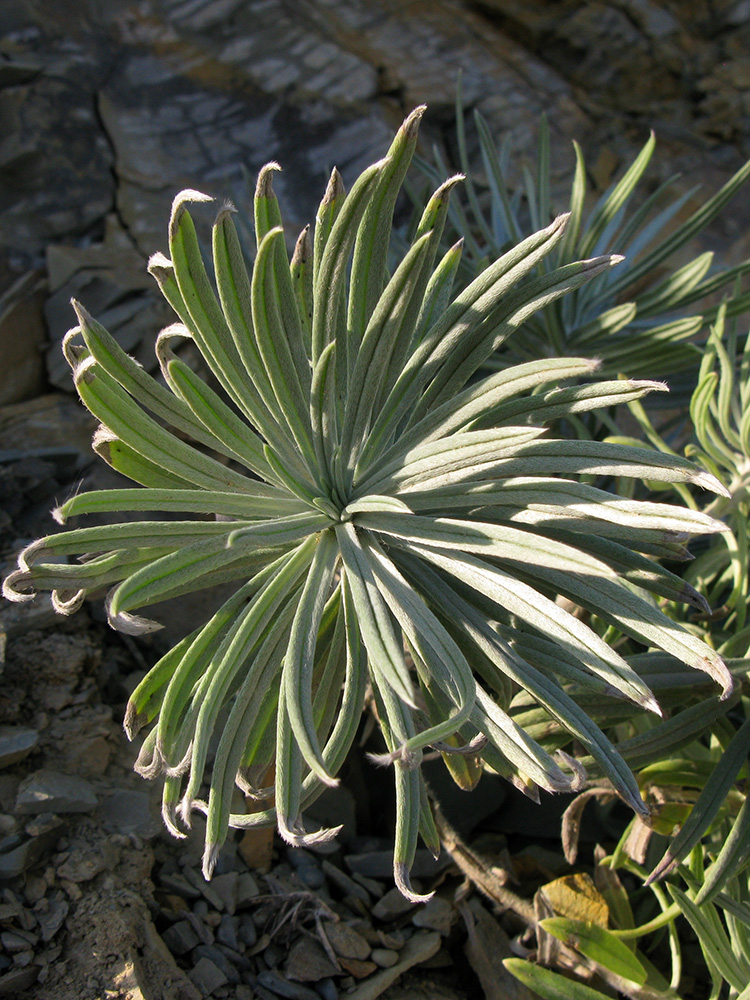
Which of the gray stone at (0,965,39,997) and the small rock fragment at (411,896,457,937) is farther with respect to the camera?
the small rock fragment at (411,896,457,937)

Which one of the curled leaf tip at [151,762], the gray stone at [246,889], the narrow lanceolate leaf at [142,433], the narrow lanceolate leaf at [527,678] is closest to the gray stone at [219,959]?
the gray stone at [246,889]

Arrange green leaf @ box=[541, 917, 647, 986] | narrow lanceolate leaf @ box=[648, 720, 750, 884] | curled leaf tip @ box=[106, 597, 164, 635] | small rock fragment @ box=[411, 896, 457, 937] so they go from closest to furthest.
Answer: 1. curled leaf tip @ box=[106, 597, 164, 635]
2. narrow lanceolate leaf @ box=[648, 720, 750, 884]
3. green leaf @ box=[541, 917, 647, 986]
4. small rock fragment @ box=[411, 896, 457, 937]

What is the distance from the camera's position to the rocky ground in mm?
1321

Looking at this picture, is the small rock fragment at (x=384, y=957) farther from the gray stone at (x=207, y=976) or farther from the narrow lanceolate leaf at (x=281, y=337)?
the narrow lanceolate leaf at (x=281, y=337)

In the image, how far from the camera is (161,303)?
7.38 feet

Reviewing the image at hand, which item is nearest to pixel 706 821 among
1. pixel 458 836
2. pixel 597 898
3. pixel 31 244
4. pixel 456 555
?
pixel 597 898

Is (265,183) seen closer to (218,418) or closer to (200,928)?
(218,418)

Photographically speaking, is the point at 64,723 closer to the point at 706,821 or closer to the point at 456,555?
the point at 456,555

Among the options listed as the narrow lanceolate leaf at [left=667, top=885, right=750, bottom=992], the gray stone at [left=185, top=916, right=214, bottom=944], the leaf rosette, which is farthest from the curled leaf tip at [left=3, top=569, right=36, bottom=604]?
the narrow lanceolate leaf at [left=667, top=885, right=750, bottom=992]

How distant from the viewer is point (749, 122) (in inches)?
127

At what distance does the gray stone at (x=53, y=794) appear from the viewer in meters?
1.33

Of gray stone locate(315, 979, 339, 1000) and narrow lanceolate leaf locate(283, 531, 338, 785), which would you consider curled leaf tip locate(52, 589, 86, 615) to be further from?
gray stone locate(315, 979, 339, 1000)

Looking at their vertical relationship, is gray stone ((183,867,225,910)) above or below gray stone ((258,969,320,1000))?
below

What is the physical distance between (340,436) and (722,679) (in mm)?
661
